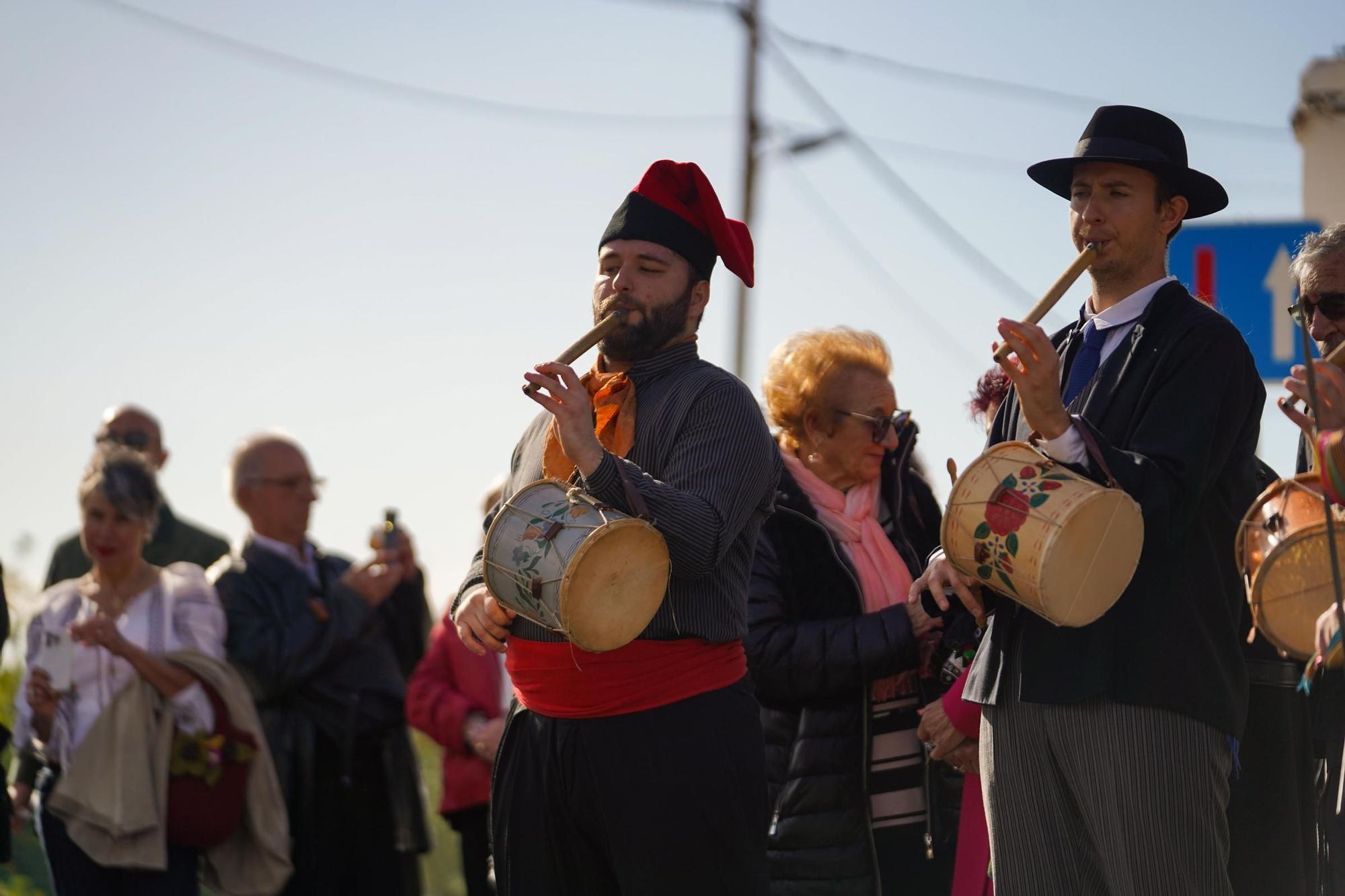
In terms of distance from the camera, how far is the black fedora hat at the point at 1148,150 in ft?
11.2

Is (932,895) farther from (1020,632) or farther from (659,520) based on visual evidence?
(659,520)

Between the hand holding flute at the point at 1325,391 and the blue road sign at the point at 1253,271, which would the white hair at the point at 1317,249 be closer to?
the hand holding flute at the point at 1325,391

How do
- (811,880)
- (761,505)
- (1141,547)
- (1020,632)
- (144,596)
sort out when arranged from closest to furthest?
(1141,547), (1020,632), (761,505), (811,880), (144,596)

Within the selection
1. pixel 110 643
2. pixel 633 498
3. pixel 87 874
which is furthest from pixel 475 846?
pixel 633 498

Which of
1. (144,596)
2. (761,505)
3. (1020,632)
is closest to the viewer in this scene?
(1020,632)

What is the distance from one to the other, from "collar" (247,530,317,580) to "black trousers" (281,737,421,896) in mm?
683

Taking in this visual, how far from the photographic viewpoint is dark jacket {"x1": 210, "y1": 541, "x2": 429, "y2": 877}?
6125 millimetres

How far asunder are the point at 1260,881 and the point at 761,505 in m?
1.47

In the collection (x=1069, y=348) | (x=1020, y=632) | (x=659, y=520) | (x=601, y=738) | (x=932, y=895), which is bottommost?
(x=932, y=895)

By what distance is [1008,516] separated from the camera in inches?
124

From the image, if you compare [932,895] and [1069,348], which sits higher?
[1069,348]

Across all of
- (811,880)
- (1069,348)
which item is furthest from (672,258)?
(811,880)

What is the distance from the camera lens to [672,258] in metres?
3.66

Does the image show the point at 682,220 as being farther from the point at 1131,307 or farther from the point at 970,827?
the point at 970,827
